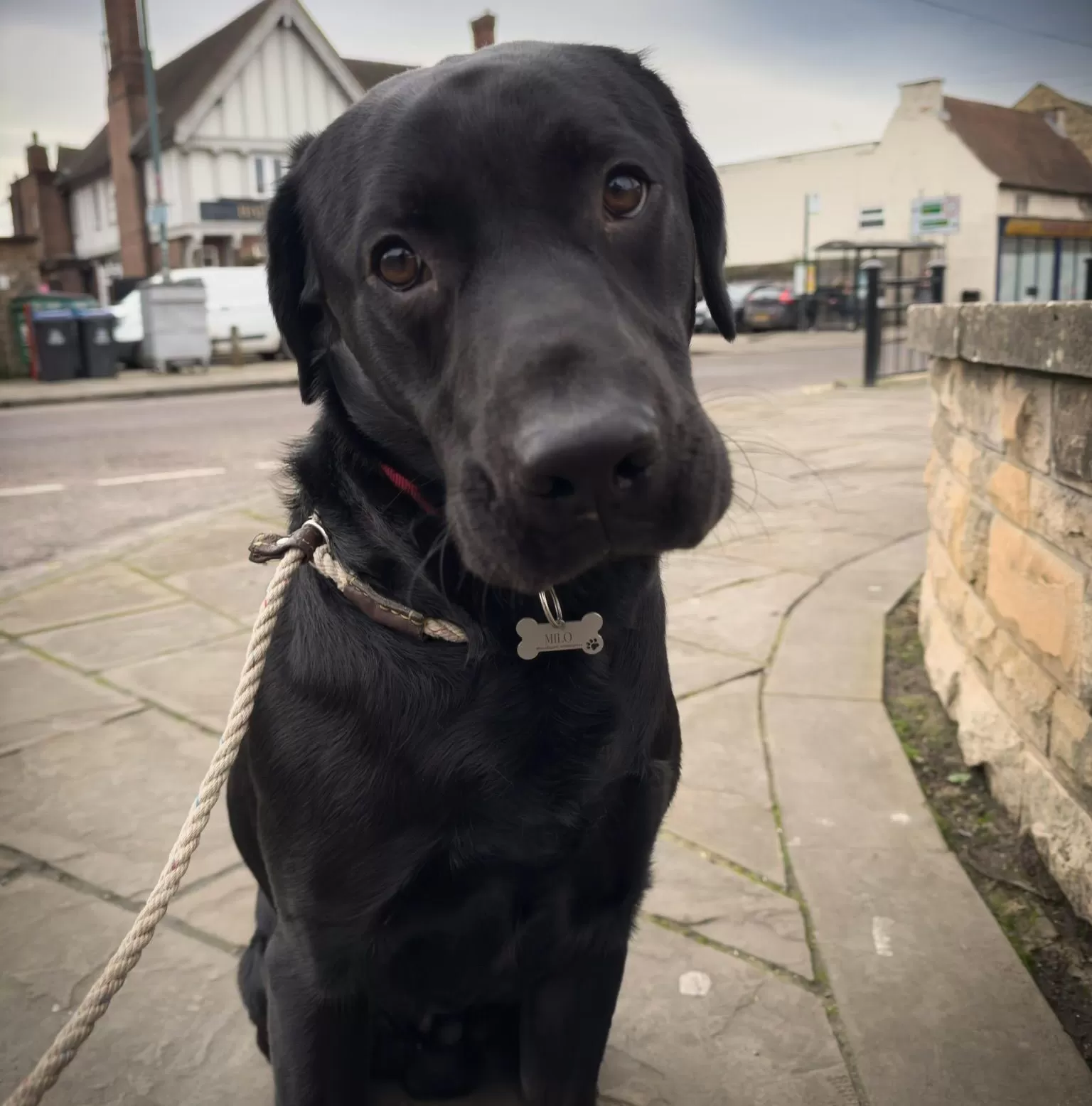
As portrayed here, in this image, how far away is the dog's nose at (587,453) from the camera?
107 cm

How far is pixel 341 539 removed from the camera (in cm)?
151

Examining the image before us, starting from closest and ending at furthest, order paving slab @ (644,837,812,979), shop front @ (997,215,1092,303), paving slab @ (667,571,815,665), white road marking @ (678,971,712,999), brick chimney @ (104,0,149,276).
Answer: white road marking @ (678,971,712,999) → paving slab @ (644,837,812,979) → paving slab @ (667,571,815,665) → shop front @ (997,215,1092,303) → brick chimney @ (104,0,149,276)

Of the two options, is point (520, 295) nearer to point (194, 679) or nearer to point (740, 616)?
point (194, 679)

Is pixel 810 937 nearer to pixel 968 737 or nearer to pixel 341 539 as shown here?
pixel 968 737

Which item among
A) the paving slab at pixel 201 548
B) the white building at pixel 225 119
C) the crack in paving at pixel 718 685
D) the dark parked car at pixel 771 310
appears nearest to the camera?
the crack in paving at pixel 718 685

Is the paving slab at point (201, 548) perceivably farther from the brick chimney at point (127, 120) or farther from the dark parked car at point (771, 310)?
the brick chimney at point (127, 120)

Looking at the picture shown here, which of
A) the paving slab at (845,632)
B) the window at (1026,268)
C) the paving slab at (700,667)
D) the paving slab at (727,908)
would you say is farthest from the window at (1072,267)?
the paving slab at (727,908)

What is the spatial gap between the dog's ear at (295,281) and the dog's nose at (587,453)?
2.30 ft

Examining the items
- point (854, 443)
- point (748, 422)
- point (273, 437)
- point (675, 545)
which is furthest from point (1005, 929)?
point (273, 437)

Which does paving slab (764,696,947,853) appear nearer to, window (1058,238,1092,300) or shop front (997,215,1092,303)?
shop front (997,215,1092,303)

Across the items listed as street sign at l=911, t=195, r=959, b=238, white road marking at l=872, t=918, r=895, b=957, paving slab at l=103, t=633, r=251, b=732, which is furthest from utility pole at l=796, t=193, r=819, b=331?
white road marking at l=872, t=918, r=895, b=957

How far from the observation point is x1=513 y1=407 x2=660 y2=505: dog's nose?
3.51 feet

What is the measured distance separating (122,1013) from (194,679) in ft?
5.25

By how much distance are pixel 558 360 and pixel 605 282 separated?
0.21 metres
